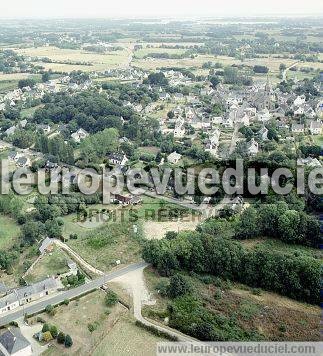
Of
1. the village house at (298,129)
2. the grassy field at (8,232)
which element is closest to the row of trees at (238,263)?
the grassy field at (8,232)

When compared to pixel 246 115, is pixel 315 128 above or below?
below

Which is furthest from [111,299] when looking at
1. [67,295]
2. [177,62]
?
[177,62]

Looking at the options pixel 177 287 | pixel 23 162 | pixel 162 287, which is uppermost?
pixel 23 162

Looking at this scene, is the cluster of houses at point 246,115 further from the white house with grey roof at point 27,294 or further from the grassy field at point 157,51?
the grassy field at point 157,51

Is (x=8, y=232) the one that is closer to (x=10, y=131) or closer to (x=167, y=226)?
(x=167, y=226)

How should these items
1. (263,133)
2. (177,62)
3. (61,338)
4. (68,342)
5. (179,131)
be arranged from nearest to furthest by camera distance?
1. (68,342)
2. (61,338)
3. (263,133)
4. (179,131)
5. (177,62)

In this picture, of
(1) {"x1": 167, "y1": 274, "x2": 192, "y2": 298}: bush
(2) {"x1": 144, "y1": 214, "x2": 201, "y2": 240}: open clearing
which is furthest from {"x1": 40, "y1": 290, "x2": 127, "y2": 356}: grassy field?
(2) {"x1": 144, "y1": 214, "x2": 201, "y2": 240}: open clearing

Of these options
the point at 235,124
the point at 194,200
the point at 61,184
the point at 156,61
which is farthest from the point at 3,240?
the point at 156,61

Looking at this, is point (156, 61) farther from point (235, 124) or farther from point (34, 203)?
point (34, 203)
